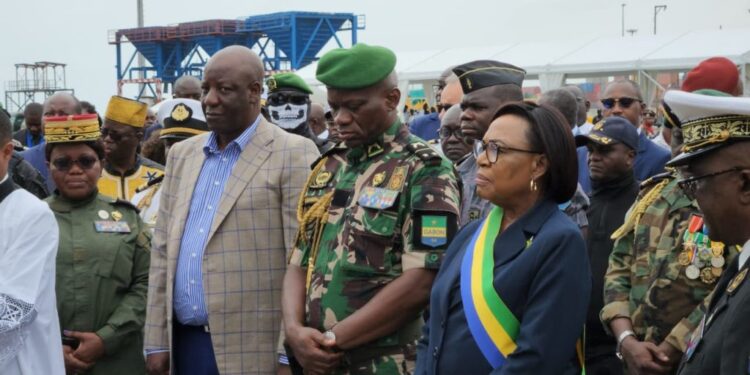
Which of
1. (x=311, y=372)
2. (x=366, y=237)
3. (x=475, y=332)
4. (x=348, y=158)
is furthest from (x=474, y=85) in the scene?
(x=475, y=332)

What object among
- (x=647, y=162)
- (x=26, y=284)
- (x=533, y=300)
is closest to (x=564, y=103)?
(x=647, y=162)

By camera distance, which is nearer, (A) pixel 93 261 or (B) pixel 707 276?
(B) pixel 707 276

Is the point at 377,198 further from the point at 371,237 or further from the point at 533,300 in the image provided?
the point at 533,300

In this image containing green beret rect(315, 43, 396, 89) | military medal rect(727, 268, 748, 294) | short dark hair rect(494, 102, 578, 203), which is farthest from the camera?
green beret rect(315, 43, 396, 89)

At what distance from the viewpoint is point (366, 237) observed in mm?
4578

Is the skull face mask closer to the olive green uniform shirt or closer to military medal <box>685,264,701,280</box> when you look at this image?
the olive green uniform shirt

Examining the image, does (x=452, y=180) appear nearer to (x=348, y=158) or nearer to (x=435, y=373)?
(x=348, y=158)

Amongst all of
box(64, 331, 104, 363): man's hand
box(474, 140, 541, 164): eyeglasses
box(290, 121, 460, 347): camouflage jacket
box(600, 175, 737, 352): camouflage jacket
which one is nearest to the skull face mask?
box(64, 331, 104, 363): man's hand

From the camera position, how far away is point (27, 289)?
14.5 feet

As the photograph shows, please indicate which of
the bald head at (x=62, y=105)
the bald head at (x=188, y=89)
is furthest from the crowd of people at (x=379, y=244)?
the bald head at (x=188, y=89)

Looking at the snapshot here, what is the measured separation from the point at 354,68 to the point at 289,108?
3.18 m

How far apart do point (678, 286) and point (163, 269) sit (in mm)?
2477

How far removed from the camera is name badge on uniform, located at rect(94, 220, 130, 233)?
224 inches

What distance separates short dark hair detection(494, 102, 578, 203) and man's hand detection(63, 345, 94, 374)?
9.15 ft
